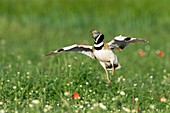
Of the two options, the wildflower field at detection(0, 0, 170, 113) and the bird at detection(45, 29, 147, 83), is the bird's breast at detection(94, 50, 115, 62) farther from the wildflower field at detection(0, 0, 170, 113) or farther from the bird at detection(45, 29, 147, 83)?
the wildflower field at detection(0, 0, 170, 113)

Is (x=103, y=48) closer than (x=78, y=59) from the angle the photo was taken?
Yes

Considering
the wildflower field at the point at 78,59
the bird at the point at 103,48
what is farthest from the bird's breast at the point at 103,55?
the wildflower field at the point at 78,59

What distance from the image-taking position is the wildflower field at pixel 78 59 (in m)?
6.85

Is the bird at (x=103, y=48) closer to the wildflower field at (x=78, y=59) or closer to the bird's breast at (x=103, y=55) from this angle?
the bird's breast at (x=103, y=55)

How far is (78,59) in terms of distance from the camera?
32.9 feet

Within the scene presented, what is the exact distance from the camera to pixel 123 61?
11602 mm

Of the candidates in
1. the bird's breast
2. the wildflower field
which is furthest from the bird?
the wildflower field

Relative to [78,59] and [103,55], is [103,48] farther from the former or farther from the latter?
[78,59]

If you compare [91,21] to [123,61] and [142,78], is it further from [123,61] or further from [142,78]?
[142,78]

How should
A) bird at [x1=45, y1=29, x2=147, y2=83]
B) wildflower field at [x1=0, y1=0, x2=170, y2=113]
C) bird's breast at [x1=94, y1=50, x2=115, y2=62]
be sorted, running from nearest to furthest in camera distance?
wildflower field at [x1=0, y1=0, x2=170, y2=113], bird at [x1=45, y1=29, x2=147, y2=83], bird's breast at [x1=94, y1=50, x2=115, y2=62]

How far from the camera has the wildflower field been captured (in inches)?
270

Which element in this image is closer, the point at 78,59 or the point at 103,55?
the point at 103,55

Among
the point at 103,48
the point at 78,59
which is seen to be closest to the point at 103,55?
the point at 103,48

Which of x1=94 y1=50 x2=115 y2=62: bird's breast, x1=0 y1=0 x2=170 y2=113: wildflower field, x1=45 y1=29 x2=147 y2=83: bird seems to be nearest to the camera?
x1=0 y1=0 x2=170 y2=113: wildflower field
